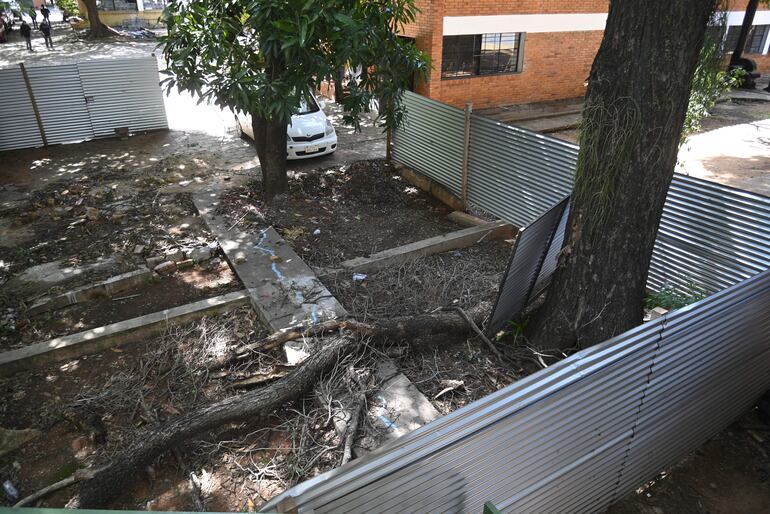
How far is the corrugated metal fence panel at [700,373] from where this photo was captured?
3.56 metres

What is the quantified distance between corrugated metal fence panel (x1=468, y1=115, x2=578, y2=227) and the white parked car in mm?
3769

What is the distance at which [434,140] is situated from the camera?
963 cm

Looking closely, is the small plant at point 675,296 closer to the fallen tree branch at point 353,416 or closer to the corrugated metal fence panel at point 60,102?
the fallen tree branch at point 353,416

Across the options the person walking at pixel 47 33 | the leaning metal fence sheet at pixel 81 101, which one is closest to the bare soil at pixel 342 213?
the leaning metal fence sheet at pixel 81 101

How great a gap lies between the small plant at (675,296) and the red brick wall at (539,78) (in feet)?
33.2

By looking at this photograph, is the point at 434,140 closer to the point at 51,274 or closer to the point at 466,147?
the point at 466,147

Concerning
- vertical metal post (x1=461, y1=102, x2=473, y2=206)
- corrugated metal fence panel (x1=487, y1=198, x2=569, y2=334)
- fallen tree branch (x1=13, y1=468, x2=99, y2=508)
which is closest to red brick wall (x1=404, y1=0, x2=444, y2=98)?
vertical metal post (x1=461, y1=102, x2=473, y2=206)

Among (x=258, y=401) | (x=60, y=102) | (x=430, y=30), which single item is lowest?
(x=258, y=401)

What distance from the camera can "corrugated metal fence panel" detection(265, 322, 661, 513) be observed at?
94.9 inches

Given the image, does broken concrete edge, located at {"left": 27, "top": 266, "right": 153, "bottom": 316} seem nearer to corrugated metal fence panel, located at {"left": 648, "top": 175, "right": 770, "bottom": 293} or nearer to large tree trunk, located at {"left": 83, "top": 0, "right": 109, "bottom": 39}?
corrugated metal fence panel, located at {"left": 648, "top": 175, "right": 770, "bottom": 293}

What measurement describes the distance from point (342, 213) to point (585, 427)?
6.18 m

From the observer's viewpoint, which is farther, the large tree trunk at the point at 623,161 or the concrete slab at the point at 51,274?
the concrete slab at the point at 51,274

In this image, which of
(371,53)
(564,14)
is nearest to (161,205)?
(371,53)

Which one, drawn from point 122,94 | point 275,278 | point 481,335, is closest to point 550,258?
point 481,335
